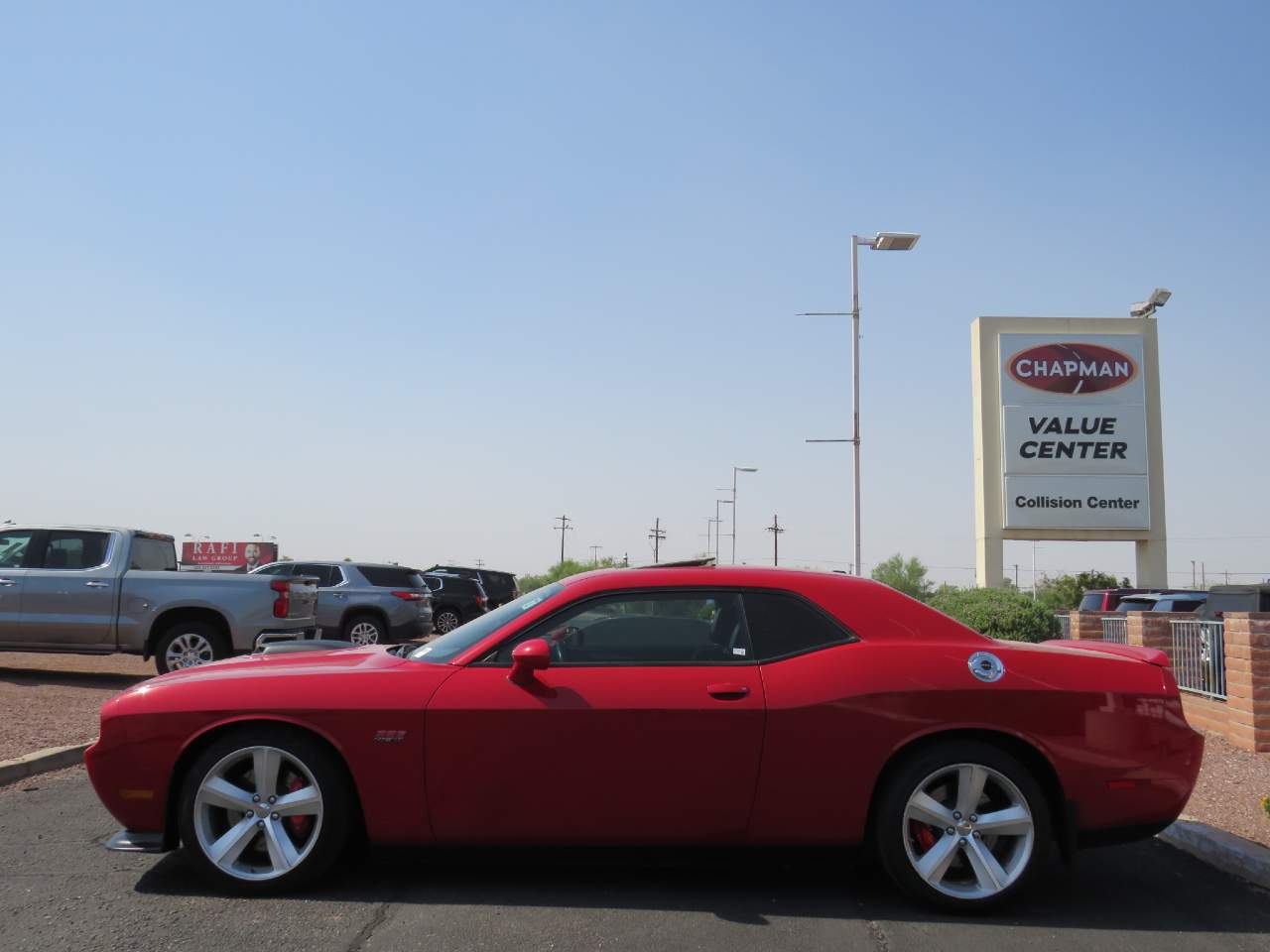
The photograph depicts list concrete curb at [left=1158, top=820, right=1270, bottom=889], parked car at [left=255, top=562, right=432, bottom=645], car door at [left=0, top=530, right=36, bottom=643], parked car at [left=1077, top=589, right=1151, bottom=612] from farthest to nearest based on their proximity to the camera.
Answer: parked car at [left=1077, top=589, right=1151, bottom=612], parked car at [left=255, top=562, right=432, bottom=645], car door at [left=0, top=530, right=36, bottom=643], concrete curb at [left=1158, top=820, right=1270, bottom=889]

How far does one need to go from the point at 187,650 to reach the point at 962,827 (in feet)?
33.9

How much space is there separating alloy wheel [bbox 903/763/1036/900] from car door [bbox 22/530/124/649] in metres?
10.8

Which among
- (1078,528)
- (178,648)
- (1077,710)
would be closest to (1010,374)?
(1078,528)

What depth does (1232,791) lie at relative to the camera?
7.62 m

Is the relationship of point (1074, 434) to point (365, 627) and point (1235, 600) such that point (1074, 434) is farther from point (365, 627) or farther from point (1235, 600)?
point (365, 627)

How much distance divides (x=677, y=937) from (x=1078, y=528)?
1177 inches

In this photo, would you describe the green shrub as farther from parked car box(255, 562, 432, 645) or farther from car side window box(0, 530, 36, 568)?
car side window box(0, 530, 36, 568)

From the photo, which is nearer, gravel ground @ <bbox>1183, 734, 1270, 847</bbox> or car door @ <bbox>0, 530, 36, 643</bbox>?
gravel ground @ <bbox>1183, 734, 1270, 847</bbox>

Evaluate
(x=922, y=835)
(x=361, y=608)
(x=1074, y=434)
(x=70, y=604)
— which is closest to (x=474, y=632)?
(x=922, y=835)

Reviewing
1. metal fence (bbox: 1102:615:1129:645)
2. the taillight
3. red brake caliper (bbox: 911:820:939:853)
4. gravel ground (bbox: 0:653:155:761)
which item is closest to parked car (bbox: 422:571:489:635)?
gravel ground (bbox: 0:653:155:761)

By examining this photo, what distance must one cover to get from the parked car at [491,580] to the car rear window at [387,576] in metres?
8.40

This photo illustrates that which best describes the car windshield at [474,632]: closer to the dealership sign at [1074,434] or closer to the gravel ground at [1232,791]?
the gravel ground at [1232,791]

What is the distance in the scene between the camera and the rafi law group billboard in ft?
104

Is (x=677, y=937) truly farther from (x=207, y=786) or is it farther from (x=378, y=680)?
(x=207, y=786)
